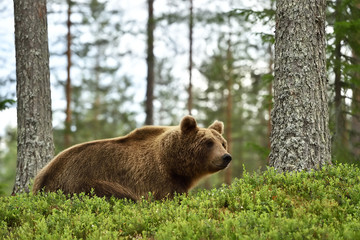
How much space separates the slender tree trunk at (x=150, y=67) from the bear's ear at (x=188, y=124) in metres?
9.14

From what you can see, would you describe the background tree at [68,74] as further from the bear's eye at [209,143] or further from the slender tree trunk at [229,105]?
the bear's eye at [209,143]

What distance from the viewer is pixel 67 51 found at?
18.8 metres

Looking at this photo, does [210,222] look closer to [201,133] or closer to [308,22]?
[201,133]

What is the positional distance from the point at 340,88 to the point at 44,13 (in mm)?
8556

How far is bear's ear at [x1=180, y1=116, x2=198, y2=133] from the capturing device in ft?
26.9

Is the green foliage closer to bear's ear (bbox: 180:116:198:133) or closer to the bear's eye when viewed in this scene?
the bear's eye

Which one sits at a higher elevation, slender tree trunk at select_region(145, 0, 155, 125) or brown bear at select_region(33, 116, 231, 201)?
slender tree trunk at select_region(145, 0, 155, 125)

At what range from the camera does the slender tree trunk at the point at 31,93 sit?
9.29 m

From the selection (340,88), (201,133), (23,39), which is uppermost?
(23,39)

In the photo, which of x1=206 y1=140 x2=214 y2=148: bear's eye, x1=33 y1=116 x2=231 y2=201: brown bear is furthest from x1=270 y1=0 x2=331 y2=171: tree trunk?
x1=206 y1=140 x2=214 y2=148: bear's eye

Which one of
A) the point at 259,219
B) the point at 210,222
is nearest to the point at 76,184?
the point at 210,222

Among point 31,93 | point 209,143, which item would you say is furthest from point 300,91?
point 31,93

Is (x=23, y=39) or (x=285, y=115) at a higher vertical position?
(x=23, y=39)

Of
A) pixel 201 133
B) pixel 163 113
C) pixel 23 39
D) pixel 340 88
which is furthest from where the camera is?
pixel 163 113
